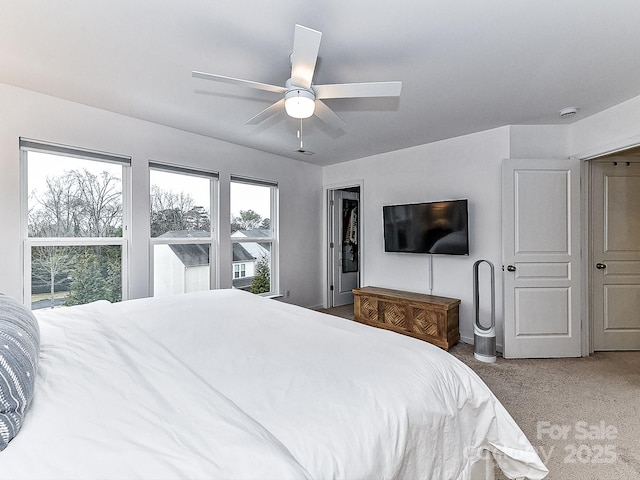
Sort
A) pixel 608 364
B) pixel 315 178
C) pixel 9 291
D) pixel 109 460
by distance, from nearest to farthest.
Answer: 1. pixel 109 460
2. pixel 9 291
3. pixel 608 364
4. pixel 315 178

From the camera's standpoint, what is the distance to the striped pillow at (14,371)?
745 millimetres

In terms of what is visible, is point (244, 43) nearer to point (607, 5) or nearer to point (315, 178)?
point (607, 5)

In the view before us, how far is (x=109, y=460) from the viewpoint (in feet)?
2.23

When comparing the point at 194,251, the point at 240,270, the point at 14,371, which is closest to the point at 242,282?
the point at 240,270

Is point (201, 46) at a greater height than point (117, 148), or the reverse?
point (201, 46)

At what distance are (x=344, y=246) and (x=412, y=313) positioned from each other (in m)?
2.23

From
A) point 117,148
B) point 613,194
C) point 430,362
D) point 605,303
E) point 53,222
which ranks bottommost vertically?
point 605,303

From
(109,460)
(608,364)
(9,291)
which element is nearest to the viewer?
(109,460)

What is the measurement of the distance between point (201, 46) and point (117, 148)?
1689 mm

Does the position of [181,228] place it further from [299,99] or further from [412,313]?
[412,313]

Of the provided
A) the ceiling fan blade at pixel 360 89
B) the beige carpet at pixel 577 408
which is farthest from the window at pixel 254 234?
the beige carpet at pixel 577 408

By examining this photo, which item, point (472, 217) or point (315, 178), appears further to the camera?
point (315, 178)

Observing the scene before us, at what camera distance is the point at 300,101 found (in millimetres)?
1836

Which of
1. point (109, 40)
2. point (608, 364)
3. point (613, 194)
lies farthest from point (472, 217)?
point (109, 40)
